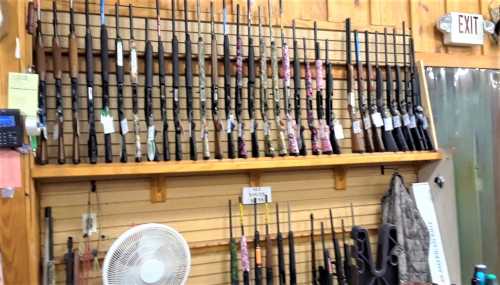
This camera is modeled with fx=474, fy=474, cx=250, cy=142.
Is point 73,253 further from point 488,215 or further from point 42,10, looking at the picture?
point 488,215

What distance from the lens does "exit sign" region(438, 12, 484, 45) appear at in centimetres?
307

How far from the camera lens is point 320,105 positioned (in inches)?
106

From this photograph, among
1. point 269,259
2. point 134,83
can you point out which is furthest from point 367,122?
point 134,83

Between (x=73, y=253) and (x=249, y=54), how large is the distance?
131 centimetres

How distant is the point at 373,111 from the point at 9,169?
1.92 m

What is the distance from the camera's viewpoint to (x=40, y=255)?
217 centimetres

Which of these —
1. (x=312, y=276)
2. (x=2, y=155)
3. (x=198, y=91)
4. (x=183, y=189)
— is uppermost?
(x=198, y=91)

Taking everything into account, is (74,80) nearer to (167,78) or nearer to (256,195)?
(167,78)

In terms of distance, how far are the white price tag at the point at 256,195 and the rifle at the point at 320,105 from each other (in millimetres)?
387

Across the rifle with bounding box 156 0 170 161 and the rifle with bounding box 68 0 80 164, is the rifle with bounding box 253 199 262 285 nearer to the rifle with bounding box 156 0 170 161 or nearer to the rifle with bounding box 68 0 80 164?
the rifle with bounding box 156 0 170 161

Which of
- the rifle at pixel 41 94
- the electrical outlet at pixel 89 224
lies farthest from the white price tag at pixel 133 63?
the electrical outlet at pixel 89 224

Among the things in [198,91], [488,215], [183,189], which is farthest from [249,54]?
[488,215]

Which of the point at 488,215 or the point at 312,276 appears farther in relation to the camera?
the point at 488,215

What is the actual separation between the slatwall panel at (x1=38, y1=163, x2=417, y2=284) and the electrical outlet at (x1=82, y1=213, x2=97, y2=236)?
0.03m
